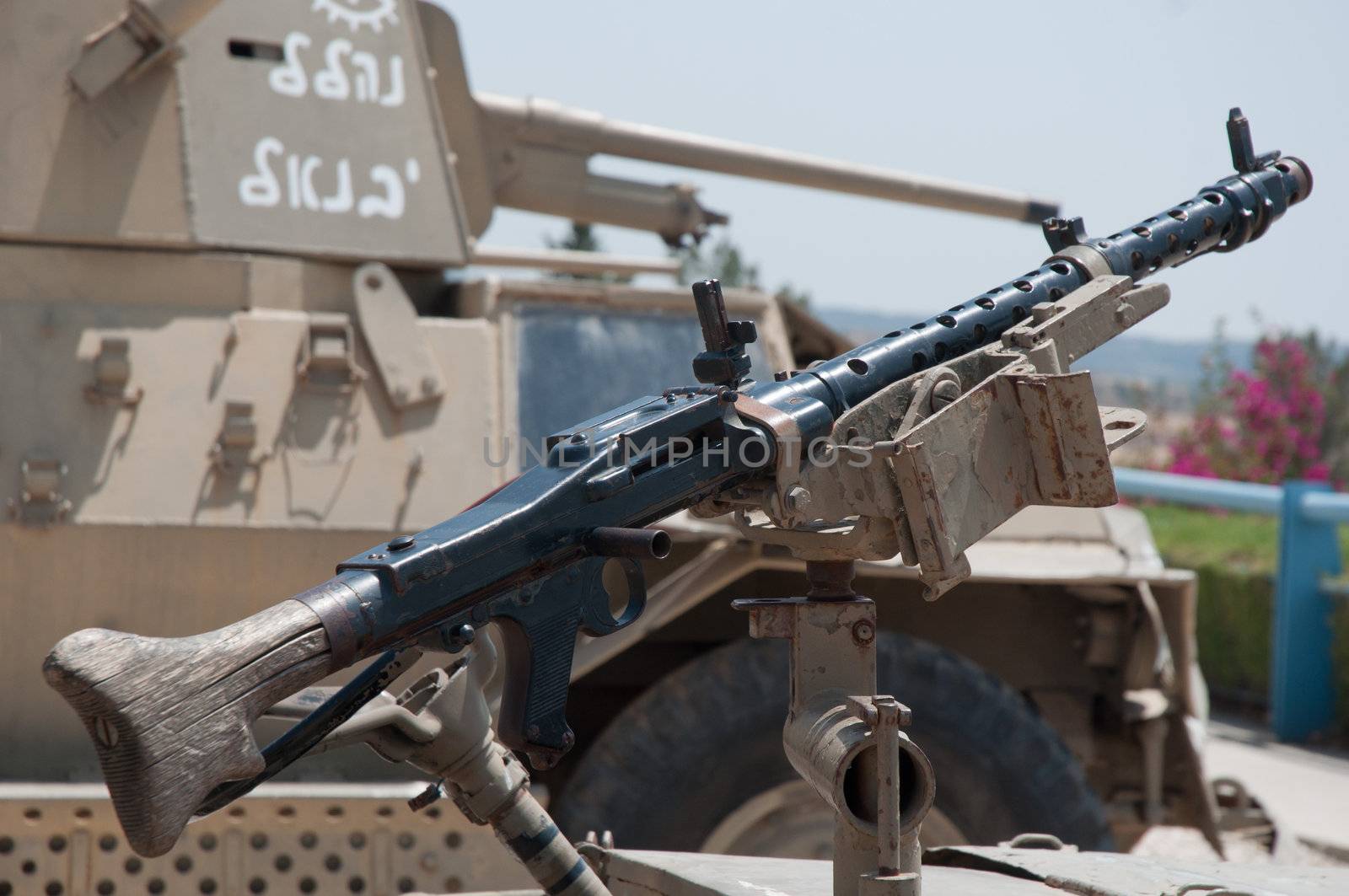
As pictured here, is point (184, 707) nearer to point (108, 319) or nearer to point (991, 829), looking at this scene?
point (108, 319)

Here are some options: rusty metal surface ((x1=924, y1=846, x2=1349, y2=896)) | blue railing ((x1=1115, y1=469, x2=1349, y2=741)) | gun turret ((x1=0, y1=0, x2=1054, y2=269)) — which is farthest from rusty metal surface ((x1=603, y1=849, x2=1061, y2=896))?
blue railing ((x1=1115, y1=469, x2=1349, y2=741))

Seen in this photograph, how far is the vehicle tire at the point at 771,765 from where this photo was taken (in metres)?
4.34

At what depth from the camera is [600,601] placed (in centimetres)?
211

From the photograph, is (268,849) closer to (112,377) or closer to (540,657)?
(112,377)

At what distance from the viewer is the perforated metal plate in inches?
144

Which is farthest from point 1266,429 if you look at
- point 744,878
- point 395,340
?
point 744,878

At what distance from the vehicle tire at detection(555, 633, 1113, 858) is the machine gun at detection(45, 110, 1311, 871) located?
1.97 meters

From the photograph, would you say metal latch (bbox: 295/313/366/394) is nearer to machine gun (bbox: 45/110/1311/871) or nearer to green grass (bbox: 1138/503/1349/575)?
machine gun (bbox: 45/110/1311/871)

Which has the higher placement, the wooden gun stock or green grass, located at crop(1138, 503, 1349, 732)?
the wooden gun stock

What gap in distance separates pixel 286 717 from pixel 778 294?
9.75ft

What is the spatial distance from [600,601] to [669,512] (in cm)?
17

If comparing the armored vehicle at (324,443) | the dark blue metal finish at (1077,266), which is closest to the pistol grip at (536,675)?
the dark blue metal finish at (1077,266)

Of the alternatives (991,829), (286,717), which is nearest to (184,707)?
(286,717)

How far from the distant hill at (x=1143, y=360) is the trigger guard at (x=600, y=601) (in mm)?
14681
